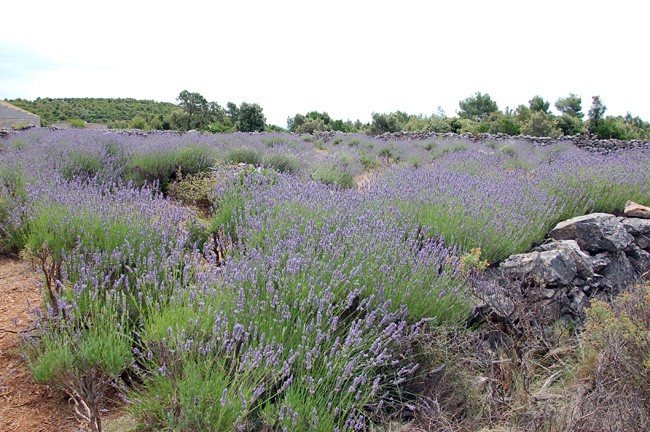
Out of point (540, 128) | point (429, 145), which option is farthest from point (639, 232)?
point (540, 128)

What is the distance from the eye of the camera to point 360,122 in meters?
42.2

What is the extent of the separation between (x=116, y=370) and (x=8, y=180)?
12.4 ft

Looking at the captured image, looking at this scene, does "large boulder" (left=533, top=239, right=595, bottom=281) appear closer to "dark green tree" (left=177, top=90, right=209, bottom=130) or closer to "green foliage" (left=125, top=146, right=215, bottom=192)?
"green foliage" (left=125, top=146, right=215, bottom=192)

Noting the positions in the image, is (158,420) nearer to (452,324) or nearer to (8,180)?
(452,324)

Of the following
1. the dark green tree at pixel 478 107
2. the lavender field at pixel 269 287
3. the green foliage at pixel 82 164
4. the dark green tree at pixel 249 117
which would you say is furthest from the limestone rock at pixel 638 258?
the dark green tree at pixel 478 107

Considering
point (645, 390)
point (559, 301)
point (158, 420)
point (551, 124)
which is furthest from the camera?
point (551, 124)

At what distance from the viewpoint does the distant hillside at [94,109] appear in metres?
51.1

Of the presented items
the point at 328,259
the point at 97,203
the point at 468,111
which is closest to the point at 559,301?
the point at 328,259

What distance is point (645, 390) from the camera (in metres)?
2.15

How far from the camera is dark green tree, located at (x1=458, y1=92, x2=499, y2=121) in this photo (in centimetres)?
4994

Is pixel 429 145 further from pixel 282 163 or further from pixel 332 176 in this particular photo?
pixel 332 176

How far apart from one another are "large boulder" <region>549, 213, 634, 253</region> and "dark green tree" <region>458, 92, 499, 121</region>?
48787 mm

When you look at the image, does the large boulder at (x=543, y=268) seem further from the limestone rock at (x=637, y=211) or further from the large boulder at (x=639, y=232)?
the limestone rock at (x=637, y=211)

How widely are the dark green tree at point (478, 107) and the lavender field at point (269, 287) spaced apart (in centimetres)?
4793
